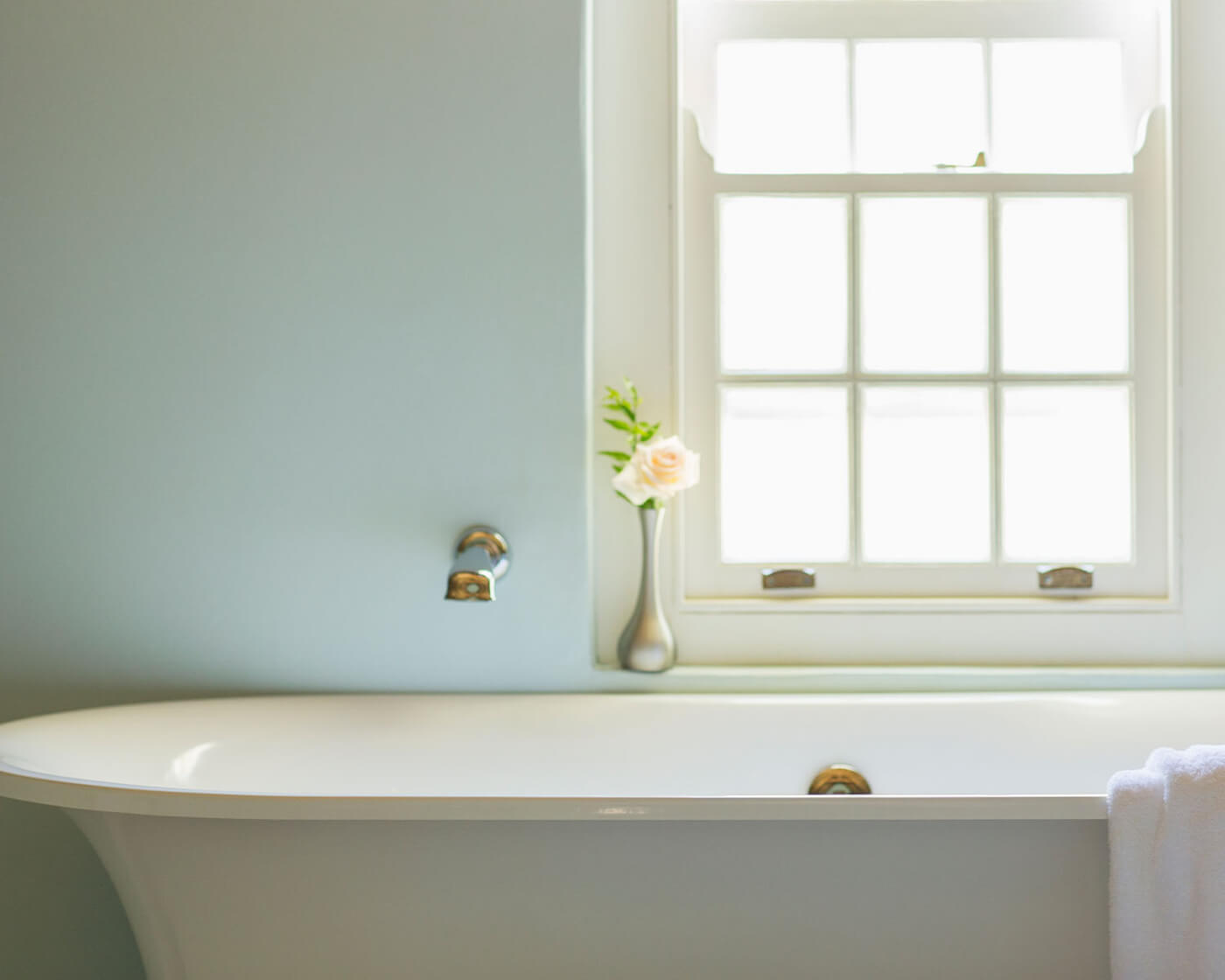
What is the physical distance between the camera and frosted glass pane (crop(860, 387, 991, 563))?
5.62 feet


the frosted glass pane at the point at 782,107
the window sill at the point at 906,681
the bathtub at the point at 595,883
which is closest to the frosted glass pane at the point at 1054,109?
the frosted glass pane at the point at 782,107

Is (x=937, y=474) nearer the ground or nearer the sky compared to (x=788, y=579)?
nearer the sky

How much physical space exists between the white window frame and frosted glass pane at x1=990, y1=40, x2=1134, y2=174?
0.26 ft

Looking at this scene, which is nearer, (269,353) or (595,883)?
(595,883)

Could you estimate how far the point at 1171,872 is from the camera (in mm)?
960

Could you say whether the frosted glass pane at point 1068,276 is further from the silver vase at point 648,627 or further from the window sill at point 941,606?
the silver vase at point 648,627

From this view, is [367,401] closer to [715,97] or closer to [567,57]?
[567,57]

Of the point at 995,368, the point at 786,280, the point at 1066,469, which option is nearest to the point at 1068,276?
the point at 995,368

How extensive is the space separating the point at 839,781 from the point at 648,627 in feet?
1.29

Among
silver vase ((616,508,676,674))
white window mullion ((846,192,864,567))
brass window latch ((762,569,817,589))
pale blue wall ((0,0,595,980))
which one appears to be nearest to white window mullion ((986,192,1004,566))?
white window mullion ((846,192,864,567))

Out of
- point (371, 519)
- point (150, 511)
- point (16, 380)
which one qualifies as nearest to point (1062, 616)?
point (371, 519)

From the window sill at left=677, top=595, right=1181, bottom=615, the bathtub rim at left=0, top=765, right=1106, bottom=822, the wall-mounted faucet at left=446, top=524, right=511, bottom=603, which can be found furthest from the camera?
the window sill at left=677, top=595, right=1181, bottom=615

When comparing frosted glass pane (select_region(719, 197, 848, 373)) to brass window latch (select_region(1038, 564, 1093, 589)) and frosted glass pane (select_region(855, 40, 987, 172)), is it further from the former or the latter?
brass window latch (select_region(1038, 564, 1093, 589))

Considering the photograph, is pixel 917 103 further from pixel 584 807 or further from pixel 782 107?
pixel 584 807
